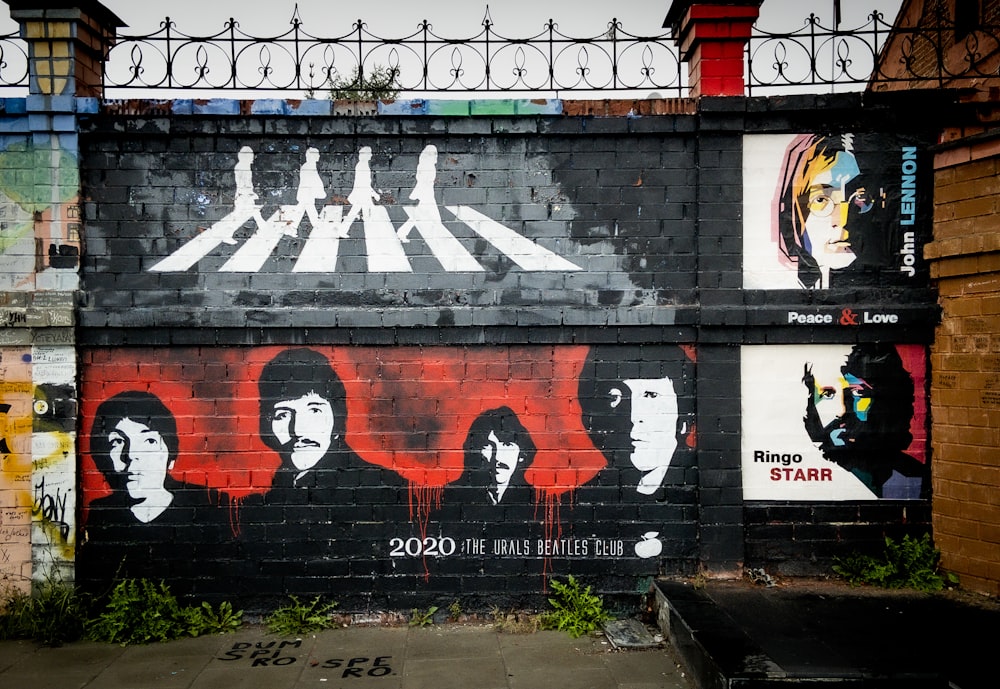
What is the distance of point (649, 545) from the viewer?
525 centimetres

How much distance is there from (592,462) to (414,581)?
5.53 feet

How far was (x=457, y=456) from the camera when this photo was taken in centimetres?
524

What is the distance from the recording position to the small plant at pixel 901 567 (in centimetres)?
510

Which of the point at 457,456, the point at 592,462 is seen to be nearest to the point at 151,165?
the point at 457,456

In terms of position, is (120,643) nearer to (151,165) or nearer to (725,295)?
(151,165)

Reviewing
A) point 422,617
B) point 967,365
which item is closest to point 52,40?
point 422,617

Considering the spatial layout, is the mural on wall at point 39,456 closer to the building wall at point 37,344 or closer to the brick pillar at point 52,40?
the building wall at point 37,344

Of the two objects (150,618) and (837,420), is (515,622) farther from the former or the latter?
(837,420)

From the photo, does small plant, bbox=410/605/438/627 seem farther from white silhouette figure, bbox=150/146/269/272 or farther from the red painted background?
white silhouette figure, bbox=150/146/269/272

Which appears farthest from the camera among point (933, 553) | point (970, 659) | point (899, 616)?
point (933, 553)

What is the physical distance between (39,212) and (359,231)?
2.48 metres

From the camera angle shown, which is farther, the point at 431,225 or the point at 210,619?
the point at 431,225

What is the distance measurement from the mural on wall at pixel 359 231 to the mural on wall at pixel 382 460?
0.70m

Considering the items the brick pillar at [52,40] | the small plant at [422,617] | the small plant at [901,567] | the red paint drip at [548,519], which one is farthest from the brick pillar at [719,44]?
the brick pillar at [52,40]
